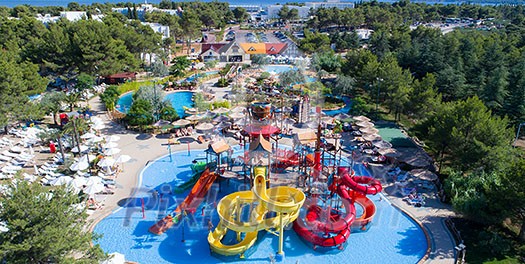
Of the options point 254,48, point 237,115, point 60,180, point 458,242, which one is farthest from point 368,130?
point 254,48

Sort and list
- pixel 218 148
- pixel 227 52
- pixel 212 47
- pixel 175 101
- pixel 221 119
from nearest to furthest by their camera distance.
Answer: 1. pixel 218 148
2. pixel 221 119
3. pixel 175 101
4. pixel 227 52
5. pixel 212 47

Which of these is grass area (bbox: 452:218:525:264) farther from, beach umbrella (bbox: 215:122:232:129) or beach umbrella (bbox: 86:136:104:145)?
beach umbrella (bbox: 86:136:104:145)

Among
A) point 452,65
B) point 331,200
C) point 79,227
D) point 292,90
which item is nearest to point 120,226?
point 79,227

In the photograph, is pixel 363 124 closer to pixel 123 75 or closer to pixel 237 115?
pixel 237 115

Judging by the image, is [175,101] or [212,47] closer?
[175,101]

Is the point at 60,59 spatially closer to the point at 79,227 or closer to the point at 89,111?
the point at 89,111

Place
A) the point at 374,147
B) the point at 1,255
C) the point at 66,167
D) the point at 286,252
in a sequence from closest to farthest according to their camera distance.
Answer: the point at 1,255 < the point at 286,252 < the point at 66,167 < the point at 374,147
